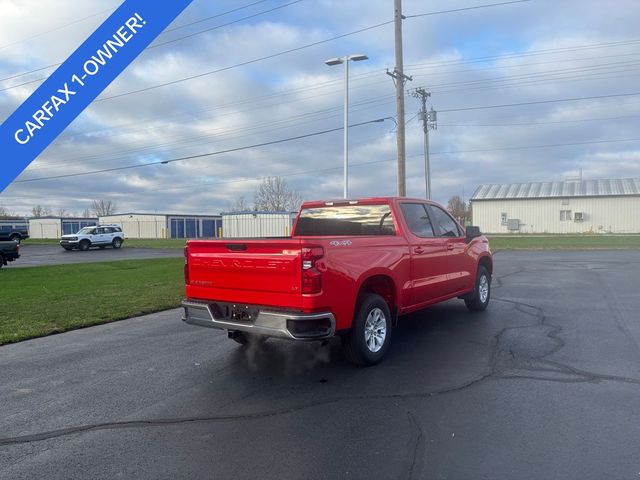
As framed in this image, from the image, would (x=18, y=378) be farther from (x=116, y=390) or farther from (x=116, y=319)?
(x=116, y=319)

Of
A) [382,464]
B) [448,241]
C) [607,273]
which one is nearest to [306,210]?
[448,241]

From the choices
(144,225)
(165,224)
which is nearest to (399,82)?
(165,224)

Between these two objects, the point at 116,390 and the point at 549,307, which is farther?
the point at 549,307

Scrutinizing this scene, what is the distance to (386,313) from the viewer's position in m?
5.93

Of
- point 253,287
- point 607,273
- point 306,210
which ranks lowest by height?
point 607,273

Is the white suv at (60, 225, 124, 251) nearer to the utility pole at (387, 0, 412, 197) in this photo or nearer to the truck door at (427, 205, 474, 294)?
the utility pole at (387, 0, 412, 197)

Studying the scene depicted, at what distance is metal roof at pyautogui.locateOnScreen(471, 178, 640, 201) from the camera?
167ft

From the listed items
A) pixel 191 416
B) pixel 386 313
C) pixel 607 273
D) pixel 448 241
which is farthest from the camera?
pixel 607 273

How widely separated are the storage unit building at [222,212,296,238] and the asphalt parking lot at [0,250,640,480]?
45.8m

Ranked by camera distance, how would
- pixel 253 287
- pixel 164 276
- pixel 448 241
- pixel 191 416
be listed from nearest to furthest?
1. pixel 191 416
2. pixel 253 287
3. pixel 448 241
4. pixel 164 276

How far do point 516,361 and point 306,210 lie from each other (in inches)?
142

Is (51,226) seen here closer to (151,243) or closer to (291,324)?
(151,243)

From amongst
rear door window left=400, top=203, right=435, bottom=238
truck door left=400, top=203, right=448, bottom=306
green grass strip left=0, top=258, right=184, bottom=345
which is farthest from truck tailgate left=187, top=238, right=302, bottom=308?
green grass strip left=0, top=258, right=184, bottom=345

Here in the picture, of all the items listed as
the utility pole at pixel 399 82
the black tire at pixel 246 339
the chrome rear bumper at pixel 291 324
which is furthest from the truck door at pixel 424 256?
the utility pole at pixel 399 82
